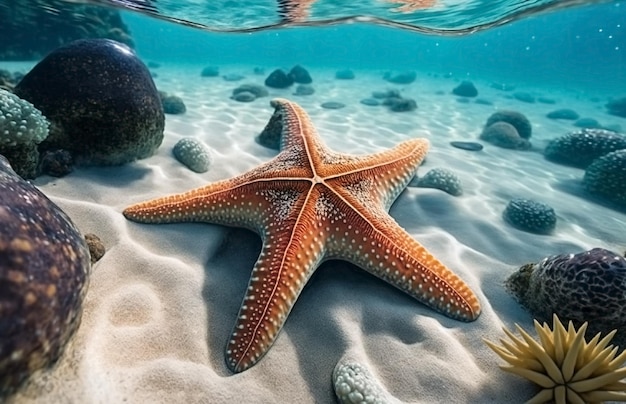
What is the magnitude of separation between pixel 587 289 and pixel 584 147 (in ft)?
28.8

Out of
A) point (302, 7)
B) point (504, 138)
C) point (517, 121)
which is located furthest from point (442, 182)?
point (517, 121)

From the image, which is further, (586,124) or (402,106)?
(586,124)

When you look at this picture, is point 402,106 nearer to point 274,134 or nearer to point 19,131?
point 274,134

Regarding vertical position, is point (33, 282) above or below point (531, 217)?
above

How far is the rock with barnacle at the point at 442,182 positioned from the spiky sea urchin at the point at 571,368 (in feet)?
12.6

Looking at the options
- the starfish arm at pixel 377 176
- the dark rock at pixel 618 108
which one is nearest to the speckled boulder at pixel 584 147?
the starfish arm at pixel 377 176

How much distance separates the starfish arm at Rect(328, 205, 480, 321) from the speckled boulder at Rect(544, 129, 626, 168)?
907cm

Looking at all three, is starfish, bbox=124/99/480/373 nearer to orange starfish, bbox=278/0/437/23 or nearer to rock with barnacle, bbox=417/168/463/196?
rock with barnacle, bbox=417/168/463/196

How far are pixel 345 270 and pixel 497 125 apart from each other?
10320 mm

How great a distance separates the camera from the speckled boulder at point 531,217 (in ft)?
17.9

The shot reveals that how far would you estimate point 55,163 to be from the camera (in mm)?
4617

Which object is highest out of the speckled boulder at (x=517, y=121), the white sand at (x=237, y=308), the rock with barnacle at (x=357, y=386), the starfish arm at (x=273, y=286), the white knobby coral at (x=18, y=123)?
the white knobby coral at (x=18, y=123)

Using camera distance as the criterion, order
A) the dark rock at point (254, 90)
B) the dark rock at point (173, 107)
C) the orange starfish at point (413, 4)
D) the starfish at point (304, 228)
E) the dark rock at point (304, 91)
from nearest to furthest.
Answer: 1. the starfish at point (304, 228)
2. the orange starfish at point (413, 4)
3. the dark rock at point (173, 107)
4. the dark rock at point (254, 90)
5. the dark rock at point (304, 91)

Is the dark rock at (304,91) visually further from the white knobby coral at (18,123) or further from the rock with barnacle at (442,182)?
the white knobby coral at (18,123)
